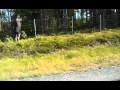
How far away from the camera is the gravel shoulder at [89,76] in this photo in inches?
269

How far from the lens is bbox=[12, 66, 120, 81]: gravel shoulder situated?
6.83m

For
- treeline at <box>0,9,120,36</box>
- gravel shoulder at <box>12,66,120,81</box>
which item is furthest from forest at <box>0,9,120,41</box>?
gravel shoulder at <box>12,66,120,81</box>

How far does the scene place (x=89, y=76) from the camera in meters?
7.12

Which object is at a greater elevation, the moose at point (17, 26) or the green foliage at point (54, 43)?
the moose at point (17, 26)

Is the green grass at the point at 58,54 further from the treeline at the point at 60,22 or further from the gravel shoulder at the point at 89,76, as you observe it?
the treeline at the point at 60,22

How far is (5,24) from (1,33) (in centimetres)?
42

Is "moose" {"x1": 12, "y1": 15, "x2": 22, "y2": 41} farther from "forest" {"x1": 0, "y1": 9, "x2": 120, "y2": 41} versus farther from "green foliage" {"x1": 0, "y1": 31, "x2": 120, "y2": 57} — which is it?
"green foliage" {"x1": 0, "y1": 31, "x2": 120, "y2": 57}

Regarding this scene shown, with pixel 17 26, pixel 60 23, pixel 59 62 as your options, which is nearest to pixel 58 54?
pixel 59 62

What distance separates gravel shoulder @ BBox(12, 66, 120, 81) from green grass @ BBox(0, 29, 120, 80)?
1.43ft

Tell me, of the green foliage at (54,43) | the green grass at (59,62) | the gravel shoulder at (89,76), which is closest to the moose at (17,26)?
the green foliage at (54,43)

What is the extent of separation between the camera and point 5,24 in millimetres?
12711

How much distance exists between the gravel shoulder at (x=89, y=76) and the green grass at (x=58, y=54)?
44cm
